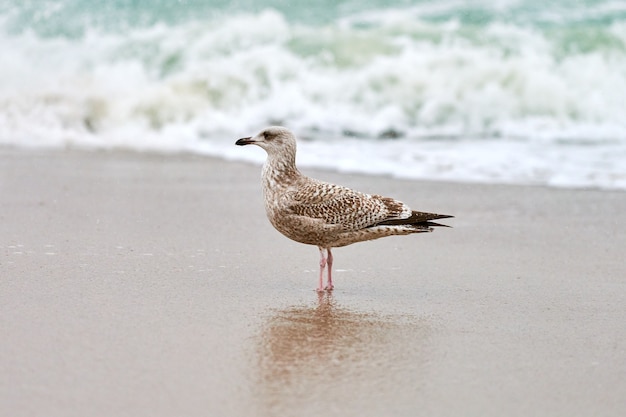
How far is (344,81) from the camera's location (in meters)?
14.3

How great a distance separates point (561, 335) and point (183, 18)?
14864 millimetres

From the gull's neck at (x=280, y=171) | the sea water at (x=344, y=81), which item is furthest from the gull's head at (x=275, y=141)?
the sea water at (x=344, y=81)

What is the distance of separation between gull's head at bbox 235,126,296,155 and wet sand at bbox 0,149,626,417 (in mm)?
696

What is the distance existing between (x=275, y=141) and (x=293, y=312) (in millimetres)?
1220

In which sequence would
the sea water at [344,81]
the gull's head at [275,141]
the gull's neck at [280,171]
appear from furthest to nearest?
the sea water at [344,81], the gull's head at [275,141], the gull's neck at [280,171]

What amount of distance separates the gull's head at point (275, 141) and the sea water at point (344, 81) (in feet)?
12.8

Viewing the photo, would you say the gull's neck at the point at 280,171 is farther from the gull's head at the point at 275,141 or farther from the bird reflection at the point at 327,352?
the bird reflection at the point at 327,352

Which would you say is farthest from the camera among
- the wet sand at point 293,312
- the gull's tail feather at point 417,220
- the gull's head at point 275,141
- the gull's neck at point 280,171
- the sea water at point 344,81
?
the sea water at point 344,81

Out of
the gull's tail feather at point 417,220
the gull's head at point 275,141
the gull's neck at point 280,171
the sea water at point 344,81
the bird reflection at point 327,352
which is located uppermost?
the sea water at point 344,81

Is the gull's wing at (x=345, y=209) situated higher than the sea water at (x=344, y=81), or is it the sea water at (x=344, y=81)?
the sea water at (x=344, y=81)

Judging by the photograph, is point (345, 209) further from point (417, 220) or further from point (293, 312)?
point (293, 312)

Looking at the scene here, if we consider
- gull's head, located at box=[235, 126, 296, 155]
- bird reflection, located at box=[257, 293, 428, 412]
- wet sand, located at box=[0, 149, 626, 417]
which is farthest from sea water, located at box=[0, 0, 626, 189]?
bird reflection, located at box=[257, 293, 428, 412]

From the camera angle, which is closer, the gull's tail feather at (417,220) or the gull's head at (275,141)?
the gull's tail feather at (417,220)

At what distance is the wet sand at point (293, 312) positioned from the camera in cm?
345
